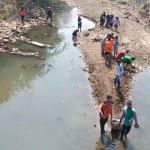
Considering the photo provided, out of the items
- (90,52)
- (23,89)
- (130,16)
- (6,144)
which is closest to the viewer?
(6,144)

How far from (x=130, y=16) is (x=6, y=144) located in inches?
1216

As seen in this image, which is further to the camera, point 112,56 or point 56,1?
point 56,1

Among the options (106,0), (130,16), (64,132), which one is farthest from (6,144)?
(106,0)

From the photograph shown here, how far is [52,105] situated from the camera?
52.4ft

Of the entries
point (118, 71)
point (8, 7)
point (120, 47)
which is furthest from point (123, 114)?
point (8, 7)

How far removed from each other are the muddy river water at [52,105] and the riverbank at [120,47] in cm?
63

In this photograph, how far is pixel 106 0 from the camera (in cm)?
5347

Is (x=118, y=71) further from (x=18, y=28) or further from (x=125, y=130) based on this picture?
(x=18, y=28)

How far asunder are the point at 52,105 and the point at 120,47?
11.4m

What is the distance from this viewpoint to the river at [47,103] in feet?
43.2

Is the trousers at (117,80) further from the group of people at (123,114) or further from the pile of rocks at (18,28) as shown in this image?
the pile of rocks at (18,28)

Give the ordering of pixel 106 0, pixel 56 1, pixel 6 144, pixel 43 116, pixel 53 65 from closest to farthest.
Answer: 1. pixel 6 144
2. pixel 43 116
3. pixel 53 65
4. pixel 56 1
5. pixel 106 0

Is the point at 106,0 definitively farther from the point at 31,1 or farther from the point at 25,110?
the point at 25,110

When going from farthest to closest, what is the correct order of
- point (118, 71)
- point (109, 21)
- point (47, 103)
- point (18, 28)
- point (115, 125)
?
point (109, 21), point (18, 28), point (118, 71), point (47, 103), point (115, 125)
